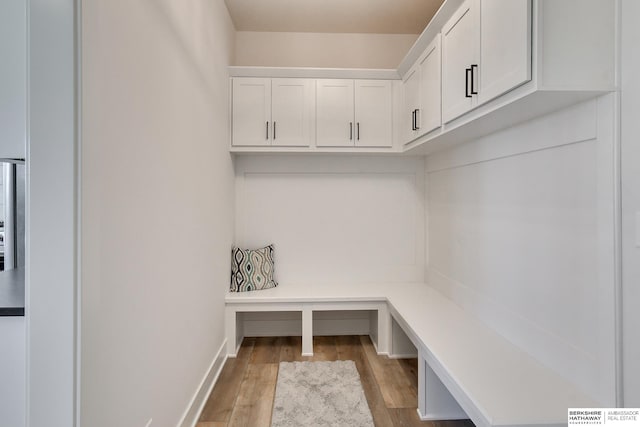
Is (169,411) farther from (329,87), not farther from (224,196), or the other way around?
(329,87)

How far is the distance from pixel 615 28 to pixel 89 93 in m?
1.76

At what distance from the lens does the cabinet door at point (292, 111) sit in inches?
114

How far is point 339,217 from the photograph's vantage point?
3.24m

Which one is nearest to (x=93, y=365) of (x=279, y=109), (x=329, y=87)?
(x=279, y=109)

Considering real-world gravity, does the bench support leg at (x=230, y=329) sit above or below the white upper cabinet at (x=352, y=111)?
below

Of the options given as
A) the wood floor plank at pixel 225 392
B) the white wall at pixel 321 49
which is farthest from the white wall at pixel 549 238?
the wood floor plank at pixel 225 392

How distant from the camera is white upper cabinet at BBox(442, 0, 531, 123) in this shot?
4.42 feet

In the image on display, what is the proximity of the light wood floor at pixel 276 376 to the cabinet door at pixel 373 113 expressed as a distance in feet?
5.58

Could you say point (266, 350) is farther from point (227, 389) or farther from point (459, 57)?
point (459, 57)

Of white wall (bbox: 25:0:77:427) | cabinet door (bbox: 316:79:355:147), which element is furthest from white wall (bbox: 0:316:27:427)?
cabinet door (bbox: 316:79:355:147)

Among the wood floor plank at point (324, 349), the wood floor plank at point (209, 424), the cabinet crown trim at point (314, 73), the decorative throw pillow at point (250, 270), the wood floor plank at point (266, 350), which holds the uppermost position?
the cabinet crown trim at point (314, 73)

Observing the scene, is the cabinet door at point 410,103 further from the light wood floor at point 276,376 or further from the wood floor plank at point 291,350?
the wood floor plank at point 291,350

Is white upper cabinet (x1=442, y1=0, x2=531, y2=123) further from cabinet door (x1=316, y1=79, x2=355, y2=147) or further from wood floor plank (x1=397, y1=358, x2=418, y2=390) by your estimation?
wood floor plank (x1=397, y1=358, x2=418, y2=390)

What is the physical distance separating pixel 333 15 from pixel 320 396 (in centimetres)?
283
